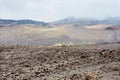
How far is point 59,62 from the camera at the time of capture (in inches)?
694

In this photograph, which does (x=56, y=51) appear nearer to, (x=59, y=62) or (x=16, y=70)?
(x=59, y=62)

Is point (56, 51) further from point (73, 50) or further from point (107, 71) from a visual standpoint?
point (107, 71)

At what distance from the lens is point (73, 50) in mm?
20516

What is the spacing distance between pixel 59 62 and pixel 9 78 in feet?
11.6

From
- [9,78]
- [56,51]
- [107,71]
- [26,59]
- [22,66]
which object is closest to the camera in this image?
[9,78]

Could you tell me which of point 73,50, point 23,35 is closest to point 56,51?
point 73,50

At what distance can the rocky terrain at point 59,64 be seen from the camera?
15.0 metres

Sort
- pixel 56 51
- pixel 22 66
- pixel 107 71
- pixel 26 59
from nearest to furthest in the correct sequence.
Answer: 1. pixel 107 71
2. pixel 22 66
3. pixel 26 59
4. pixel 56 51

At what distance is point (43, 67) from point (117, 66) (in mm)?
3526

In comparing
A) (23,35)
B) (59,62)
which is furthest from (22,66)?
(23,35)

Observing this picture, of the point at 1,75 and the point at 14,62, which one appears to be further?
the point at 14,62

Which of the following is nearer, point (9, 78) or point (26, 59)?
point (9, 78)

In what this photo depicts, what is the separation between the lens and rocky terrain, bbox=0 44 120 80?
1498cm

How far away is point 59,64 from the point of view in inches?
675
